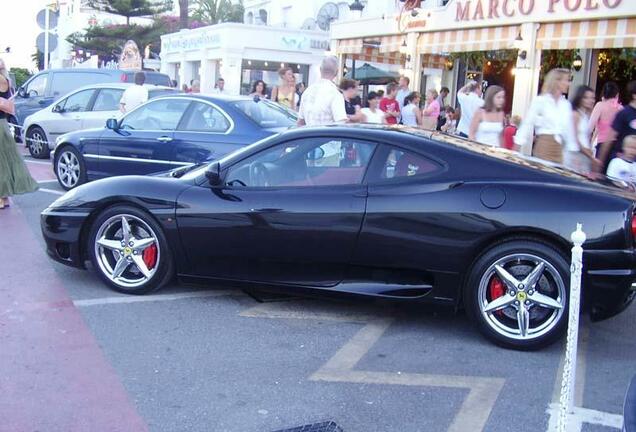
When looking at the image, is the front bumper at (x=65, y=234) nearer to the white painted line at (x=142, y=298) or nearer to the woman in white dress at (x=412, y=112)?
the white painted line at (x=142, y=298)

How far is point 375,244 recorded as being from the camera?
15.7ft

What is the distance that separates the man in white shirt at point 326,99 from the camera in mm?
8000

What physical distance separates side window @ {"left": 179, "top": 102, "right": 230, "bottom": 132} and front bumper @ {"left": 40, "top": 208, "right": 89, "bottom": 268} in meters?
3.32

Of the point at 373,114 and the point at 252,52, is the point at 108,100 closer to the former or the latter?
the point at 373,114

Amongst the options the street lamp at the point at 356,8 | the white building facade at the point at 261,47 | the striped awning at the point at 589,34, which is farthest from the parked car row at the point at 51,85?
the striped awning at the point at 589,34

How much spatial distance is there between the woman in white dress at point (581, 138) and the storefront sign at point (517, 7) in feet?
20.4

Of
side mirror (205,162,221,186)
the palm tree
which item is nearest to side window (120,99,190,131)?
side mirror (205,162,221,186)

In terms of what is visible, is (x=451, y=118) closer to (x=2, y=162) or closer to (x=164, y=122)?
(x=164, y=122)

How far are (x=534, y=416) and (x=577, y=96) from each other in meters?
4.39

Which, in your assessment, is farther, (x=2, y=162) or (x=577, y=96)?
(x=2, y=162)

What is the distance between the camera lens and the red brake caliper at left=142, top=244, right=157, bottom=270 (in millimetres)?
5434

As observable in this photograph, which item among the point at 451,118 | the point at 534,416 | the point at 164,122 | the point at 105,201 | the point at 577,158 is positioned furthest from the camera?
the point at 451,118

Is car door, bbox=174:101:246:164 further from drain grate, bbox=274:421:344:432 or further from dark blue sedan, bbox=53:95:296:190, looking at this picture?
drain grate, bbox=274:421:344:432

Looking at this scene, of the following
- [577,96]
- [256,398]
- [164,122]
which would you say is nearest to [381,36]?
[164,122]
